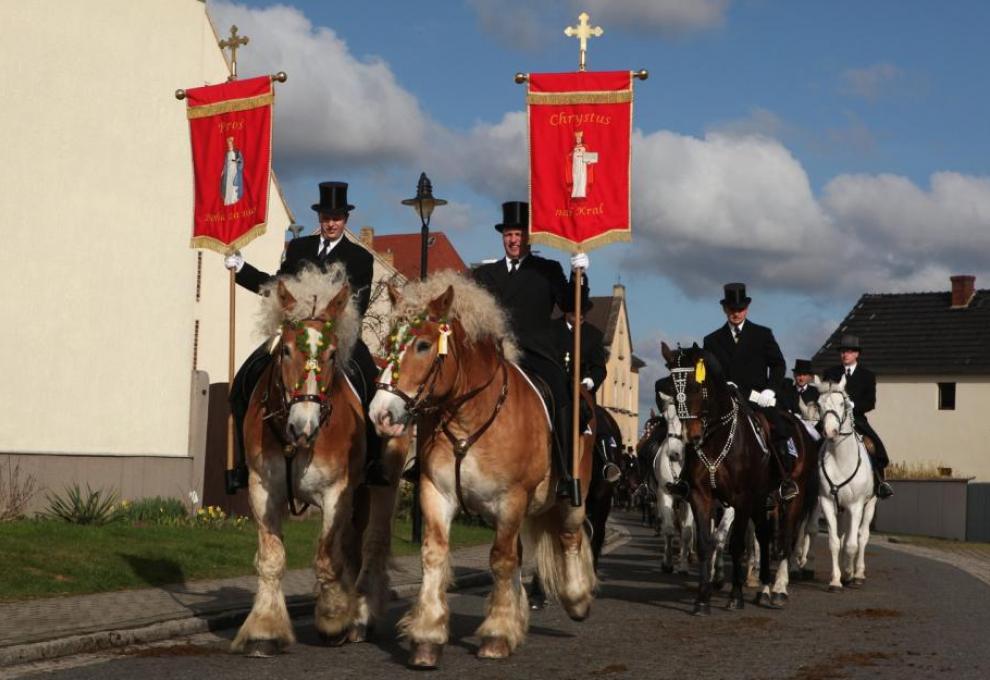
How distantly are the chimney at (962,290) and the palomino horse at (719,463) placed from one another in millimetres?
47941

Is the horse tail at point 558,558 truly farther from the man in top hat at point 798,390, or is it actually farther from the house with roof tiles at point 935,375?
the house with roof tiles at point 935,375

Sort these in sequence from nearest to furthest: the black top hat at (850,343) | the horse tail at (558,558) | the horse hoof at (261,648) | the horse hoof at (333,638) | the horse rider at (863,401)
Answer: the horse hoof at (261,648) < the horse hoof at (333,638) < the horse tail at (558,558) < the horse rider at (863,401) < the black top hat at (850,343)

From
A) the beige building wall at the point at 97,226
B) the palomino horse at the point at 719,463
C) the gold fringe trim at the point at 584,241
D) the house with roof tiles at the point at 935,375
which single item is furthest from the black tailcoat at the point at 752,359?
the house with roof tiles at the point at 935,375

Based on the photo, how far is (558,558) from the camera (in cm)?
1078

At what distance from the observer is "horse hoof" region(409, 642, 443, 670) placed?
28.1 ft

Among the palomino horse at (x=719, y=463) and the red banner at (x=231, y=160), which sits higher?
the red banner at (x=231, y=160)

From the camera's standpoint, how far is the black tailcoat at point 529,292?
10883 millimetres

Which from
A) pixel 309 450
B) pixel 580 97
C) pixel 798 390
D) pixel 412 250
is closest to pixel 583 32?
pixel 580 97

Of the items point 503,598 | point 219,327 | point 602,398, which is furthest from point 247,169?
point 602,398

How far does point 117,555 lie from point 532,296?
6.77m

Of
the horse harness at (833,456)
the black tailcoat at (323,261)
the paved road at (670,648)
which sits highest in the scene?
the black tailcoat at (323,261)

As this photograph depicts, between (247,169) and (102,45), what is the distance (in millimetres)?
10953

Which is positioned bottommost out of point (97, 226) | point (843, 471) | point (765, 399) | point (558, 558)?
point (558, 558)

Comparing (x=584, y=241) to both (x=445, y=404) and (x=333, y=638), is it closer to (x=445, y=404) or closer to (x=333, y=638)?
(x=445, y=404)
